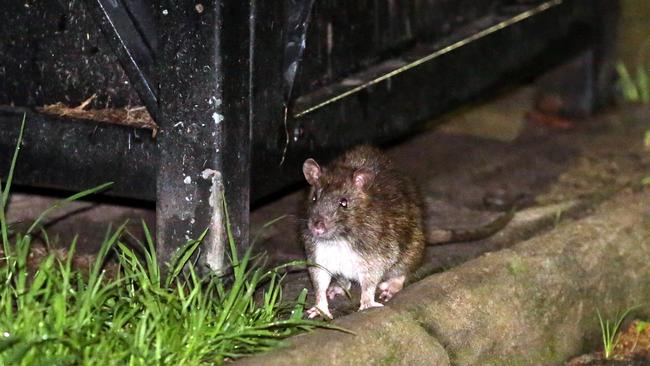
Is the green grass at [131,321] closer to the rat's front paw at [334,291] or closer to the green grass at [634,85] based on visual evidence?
the rat's front paw at [334,291]

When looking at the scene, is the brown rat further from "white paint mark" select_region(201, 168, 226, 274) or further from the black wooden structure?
"white paint mark" select_region(201, 168, 226, 274)

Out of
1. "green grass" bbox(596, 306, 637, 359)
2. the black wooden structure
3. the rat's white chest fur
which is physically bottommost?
"green grass" bbox(596, 306, 637, 359)

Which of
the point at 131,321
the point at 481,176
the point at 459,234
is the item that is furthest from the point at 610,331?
the point at 131,321

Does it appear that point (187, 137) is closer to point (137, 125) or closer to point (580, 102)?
point (137, 125)

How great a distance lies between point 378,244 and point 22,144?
169cm

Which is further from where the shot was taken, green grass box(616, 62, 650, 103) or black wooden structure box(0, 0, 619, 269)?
green grass box(616, 62, 650, 103)

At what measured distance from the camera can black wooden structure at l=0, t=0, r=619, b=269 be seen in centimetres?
575

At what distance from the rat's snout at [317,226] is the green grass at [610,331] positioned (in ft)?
→ 4.62

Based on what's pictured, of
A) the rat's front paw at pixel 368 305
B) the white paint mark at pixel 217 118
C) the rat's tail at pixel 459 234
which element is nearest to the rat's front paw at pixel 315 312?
the rat's front paw at pixel 368 305

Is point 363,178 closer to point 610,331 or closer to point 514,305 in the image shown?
point 514,305

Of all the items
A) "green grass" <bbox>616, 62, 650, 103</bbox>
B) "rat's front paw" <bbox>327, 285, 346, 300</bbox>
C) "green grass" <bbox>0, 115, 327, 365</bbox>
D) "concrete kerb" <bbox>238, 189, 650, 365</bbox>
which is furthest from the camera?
"green grass" <bbox>616, 62, 650, 103</bbox>

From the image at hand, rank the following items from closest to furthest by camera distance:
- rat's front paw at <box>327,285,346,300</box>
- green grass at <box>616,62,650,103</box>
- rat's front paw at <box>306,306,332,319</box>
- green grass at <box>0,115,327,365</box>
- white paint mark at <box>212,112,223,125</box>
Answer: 1. green grass at <box>0,115,327,365</box>
2. white paint mark at <box>212,112,223,125</box>
3. rat's front paw at <box>306,306,332,319</box>
4. rat's front paw at <box>327,285,346,300</box>
5. green grass at <box>616,62,650,103</box>

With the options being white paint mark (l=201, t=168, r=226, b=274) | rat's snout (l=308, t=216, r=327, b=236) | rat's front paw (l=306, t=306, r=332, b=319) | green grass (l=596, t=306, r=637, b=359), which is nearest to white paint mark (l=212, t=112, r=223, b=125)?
white paint mark (l=201, t=168, r=226, b=274)

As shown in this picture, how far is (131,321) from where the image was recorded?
5.30m
